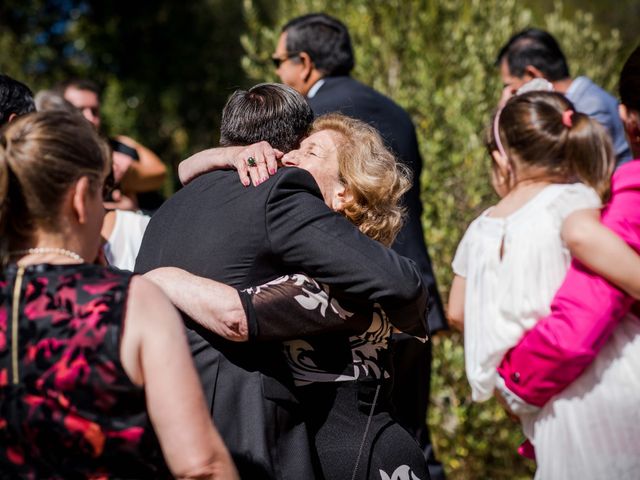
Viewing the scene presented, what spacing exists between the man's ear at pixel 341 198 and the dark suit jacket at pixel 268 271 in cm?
29

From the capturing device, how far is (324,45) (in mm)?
5043

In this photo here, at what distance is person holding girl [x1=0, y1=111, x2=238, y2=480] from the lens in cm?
200

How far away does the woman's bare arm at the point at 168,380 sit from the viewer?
6.55 feet

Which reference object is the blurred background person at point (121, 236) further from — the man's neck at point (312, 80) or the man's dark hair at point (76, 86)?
the man's dark hair at point (76, 86)

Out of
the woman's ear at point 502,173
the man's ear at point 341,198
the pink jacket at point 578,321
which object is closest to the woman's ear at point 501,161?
the woman's ear at point 502,173

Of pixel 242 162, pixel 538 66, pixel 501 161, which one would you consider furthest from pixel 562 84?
pixel 242 162

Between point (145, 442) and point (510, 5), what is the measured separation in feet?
19.8

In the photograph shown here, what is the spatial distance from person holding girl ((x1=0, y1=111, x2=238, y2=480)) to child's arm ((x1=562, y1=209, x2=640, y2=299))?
1.47 meters

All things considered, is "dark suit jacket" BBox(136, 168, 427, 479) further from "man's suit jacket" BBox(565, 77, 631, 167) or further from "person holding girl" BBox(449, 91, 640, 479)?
"man's suit jacket" BBox(565, 77, 631, 167)

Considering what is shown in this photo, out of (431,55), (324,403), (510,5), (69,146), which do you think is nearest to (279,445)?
(324,403)

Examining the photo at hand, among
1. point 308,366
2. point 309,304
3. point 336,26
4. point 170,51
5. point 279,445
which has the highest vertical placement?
point 336,26

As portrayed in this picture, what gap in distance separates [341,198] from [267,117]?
0.36 meters

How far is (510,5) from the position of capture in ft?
23.6

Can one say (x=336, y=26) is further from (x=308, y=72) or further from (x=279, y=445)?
(x=279, y=445)
